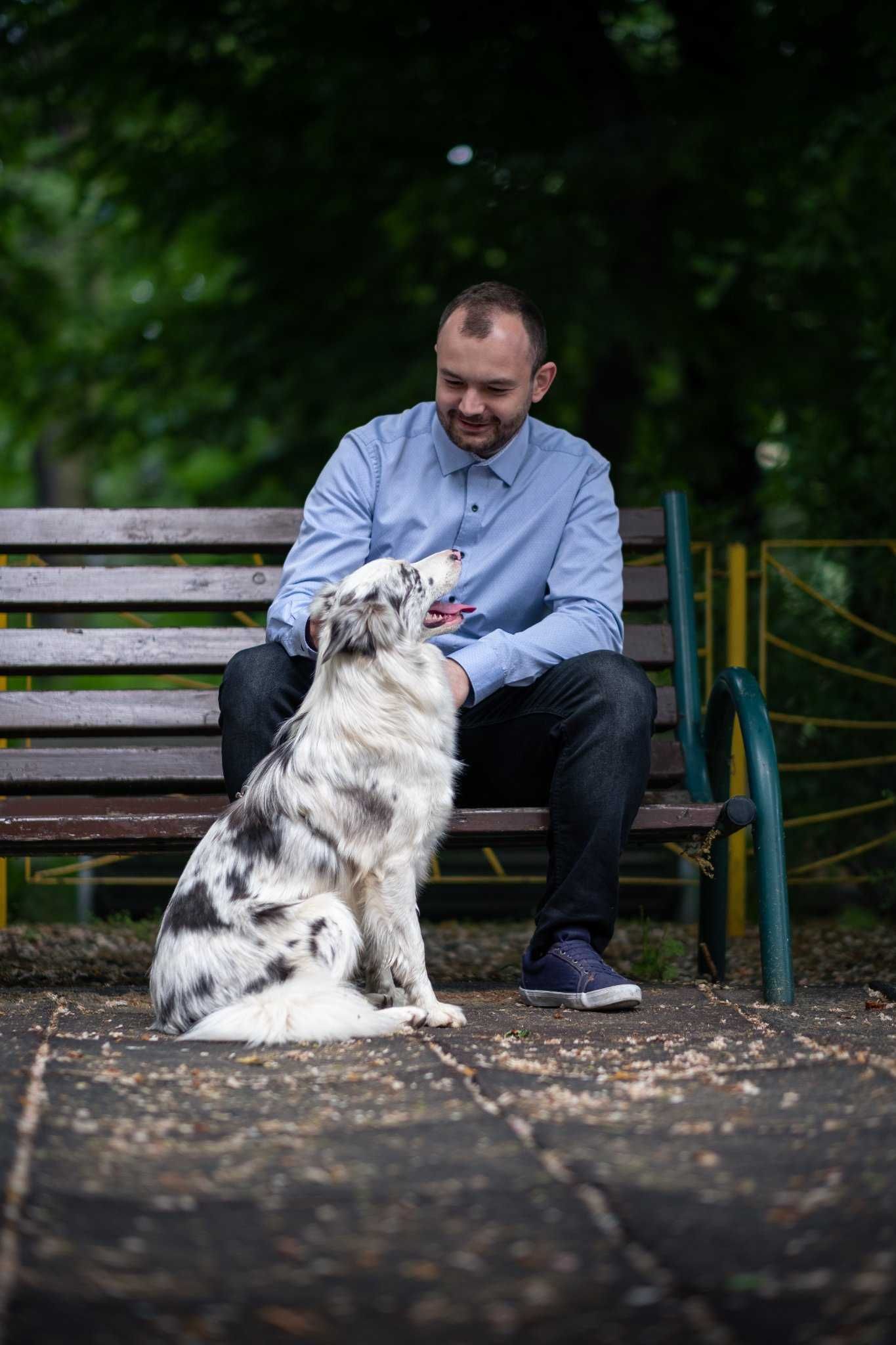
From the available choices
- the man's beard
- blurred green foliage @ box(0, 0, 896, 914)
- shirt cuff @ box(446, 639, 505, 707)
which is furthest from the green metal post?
blurred green foliage @ box(0, 0, 896, 914)

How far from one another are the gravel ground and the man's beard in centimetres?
157

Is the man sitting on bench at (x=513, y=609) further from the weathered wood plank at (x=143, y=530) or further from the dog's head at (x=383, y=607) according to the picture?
the weathered wood plank at (x=143, y=530)

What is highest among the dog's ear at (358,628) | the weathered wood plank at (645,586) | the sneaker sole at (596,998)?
the weathered wood plank at (645,586)

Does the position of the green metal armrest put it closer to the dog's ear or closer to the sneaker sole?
the sneaker sole

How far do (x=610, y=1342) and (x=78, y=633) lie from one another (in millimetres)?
3399

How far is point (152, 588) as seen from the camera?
4570 millimetres

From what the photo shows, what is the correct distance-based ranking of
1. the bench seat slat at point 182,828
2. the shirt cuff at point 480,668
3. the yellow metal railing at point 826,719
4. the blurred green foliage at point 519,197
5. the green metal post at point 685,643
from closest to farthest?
the bench seat slat at point 182,828
the shirt cuff at point 480,668
the green metal post at point 685,643
the yellow metal railing at point 826,719
the blurred green foliage at point 519,197

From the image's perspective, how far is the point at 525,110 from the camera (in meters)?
8.67

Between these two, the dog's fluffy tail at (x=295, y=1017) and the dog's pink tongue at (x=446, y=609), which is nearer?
the dog's fluffy tail at (x=295, y=1017)

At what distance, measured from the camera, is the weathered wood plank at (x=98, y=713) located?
4445mm

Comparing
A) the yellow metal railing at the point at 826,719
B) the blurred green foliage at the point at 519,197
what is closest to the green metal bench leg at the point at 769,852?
the yellow metal railing at the point at 826,719

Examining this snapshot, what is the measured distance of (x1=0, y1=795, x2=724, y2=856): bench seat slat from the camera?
361 cm

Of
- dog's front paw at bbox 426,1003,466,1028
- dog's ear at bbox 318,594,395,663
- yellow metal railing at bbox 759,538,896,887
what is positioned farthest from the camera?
yellow metal railing at bbox 759,538,896,887

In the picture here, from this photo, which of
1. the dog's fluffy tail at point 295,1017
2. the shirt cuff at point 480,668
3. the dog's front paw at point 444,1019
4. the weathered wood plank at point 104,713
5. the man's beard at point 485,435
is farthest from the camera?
the weathered wood plank at point 104,713
